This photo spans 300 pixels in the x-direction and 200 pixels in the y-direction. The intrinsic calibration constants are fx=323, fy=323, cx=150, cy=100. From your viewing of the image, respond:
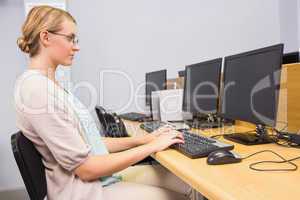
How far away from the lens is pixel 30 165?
3.45 feet

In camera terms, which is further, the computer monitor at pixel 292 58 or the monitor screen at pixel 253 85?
the computer monitor at pixel 292 58

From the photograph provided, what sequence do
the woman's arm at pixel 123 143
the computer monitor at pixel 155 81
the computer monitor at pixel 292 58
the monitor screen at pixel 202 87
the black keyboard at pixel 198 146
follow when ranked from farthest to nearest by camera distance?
Result: the computer monitor at pixel 155 81 → the monitor screen at pixel 202 87 → the computer monitor at pixel 292 58 → the woman's arm at pixel 123 143 → the black keyboard at pixel 198 146

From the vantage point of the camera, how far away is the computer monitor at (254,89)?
1.22 metres

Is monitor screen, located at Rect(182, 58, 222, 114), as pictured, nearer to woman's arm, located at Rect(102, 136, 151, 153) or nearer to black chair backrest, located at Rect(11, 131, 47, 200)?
woman's arm, located at Rect(102, 136, 151, 153)

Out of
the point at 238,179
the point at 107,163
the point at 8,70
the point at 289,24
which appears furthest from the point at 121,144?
the point at 289,24

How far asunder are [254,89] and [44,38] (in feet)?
2.82

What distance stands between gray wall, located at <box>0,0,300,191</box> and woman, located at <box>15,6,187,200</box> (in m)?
1.98

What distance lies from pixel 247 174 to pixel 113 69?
252 centimetres

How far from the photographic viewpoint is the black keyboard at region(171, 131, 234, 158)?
1141 millimetres

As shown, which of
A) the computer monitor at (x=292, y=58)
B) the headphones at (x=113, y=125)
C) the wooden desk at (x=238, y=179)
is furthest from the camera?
the headphones at (x=113, y=125)

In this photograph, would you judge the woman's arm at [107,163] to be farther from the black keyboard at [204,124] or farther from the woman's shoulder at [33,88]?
the black keyboard at [204,124]

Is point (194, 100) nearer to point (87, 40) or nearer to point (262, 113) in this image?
point (262, 113)

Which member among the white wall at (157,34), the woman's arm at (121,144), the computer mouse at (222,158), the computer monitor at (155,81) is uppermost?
the white wall at (157,34)

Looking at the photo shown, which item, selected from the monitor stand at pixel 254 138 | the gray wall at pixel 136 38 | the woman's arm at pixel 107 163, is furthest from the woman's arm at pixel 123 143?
the gray wall at pixel 136 38
